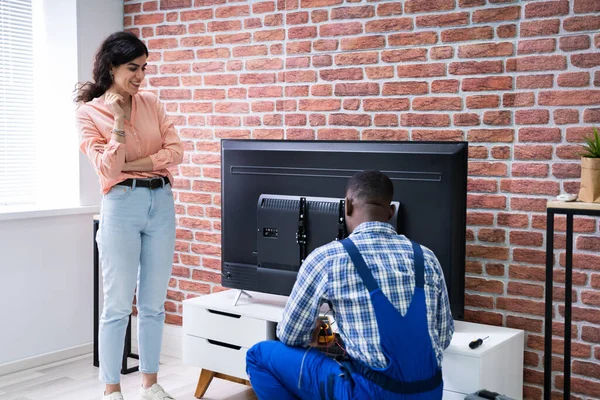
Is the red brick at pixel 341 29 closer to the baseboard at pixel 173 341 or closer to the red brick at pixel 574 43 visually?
the red brick at pixel 574 43

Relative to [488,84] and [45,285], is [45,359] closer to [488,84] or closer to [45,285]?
[45,285]

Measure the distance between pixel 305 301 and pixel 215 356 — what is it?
1.28 m

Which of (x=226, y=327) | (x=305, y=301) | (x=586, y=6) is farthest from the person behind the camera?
(x=226, y=327)

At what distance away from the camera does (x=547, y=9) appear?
2.70 meters

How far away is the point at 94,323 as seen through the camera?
3775 millimetres

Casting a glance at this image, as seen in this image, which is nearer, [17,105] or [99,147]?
[99,147]

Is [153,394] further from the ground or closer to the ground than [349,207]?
closer to the ground

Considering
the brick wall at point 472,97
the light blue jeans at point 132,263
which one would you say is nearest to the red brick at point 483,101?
the brick wall at point 472,97

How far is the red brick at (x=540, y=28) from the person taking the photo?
2.68 m

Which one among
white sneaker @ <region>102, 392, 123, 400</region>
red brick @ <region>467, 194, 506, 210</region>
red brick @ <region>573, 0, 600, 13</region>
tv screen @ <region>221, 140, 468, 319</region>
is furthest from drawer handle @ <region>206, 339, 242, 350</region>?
red brick @ <region>573, 0, 600, 13</region>

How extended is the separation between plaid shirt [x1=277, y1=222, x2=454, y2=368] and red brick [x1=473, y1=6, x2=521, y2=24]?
127cm

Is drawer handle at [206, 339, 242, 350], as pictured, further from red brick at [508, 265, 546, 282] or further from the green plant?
the green plant

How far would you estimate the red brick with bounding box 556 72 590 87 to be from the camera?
264 cm

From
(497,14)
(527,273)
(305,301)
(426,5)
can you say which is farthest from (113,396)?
(497,14)
